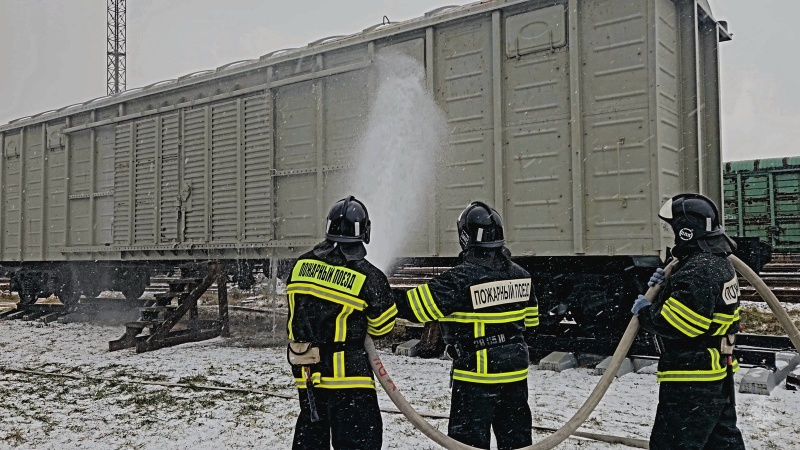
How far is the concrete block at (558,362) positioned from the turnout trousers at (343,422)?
12.8ft

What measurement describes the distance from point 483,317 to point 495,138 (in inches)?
165

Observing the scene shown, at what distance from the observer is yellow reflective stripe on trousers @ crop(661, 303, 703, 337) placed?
294 cm

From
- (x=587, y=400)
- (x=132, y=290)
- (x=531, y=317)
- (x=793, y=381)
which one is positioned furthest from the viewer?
(x=132, y=290)

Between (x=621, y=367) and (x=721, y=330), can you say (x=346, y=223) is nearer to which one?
(x=721, y=330)

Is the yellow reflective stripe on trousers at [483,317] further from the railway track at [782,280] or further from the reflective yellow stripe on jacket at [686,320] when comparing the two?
the railway track at [782,280]

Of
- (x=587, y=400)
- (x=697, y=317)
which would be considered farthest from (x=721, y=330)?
(x=587, y=400)

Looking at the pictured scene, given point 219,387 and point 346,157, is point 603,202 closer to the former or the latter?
point 346,157

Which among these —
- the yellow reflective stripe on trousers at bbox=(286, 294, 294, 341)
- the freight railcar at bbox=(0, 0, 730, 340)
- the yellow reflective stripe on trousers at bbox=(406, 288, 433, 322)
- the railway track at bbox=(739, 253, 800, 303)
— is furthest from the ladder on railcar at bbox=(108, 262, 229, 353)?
the railway track at bbox=(739, 253, 800, 303)

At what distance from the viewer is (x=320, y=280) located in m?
3.16

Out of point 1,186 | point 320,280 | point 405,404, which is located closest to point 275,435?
point 405,404

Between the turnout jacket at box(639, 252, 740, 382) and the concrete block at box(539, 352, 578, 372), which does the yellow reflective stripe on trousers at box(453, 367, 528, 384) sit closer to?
the turnout jacket at box(639, 252, 740, 382)

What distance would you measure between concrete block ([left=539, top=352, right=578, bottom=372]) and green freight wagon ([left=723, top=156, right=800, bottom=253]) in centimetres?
1073

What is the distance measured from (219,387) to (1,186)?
10.3 m

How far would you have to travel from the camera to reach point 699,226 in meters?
3.17
